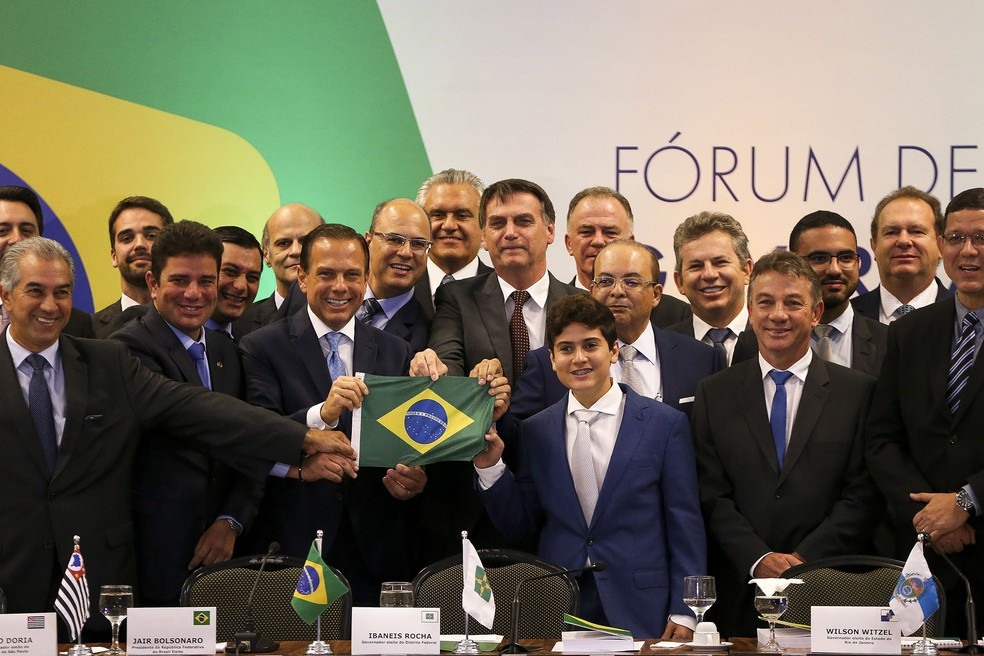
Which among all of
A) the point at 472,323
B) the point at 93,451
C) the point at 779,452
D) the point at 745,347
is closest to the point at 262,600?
the point at 93,451

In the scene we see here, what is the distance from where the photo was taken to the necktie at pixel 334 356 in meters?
6.07

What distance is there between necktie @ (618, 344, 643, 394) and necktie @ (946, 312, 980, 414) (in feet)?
4.70

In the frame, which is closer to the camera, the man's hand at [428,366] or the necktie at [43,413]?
the necktie at [43,413]

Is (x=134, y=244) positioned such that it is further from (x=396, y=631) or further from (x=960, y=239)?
(x=960, y=239)

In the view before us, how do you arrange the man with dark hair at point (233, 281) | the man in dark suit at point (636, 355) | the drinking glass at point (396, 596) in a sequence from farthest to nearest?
the man with dark hair at point (233, 281)
the man in dark suit at point (636, 355)
the drinking glass at point (396, 596)

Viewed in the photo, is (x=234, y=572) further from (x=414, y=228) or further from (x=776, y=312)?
(x=776, y=312)

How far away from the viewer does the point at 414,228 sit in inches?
258

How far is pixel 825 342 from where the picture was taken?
6422mm

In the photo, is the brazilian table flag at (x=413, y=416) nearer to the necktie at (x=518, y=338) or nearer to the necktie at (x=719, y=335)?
the necktie at (x=518, y=338)

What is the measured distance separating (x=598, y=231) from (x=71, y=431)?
2998mm

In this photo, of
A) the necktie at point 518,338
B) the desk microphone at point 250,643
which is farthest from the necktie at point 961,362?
the desk microphone at point 250,643

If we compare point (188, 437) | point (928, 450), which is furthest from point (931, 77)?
point (188, 437)

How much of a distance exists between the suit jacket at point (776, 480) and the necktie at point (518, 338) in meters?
1.01

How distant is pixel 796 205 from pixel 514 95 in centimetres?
196
